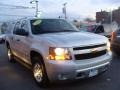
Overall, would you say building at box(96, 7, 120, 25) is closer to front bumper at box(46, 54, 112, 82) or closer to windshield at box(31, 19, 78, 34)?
windshield at box(31, 19, 78, 34)

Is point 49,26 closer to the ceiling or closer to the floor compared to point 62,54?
closer to the ceiling

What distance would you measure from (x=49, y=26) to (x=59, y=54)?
182cm

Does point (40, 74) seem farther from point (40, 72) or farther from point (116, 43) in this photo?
point (116, 43)

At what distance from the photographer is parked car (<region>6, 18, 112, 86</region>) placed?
5867mm

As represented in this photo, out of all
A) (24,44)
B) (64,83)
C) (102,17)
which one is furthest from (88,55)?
(102,17)

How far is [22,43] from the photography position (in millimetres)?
7789

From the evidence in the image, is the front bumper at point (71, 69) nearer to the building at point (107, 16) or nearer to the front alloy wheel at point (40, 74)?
the front alloy wheel at point (40, 74)

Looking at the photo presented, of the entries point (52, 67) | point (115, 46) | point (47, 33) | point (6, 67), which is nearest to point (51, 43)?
point (52, 67)

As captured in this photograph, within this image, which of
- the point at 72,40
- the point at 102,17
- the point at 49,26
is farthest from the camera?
the point at 102,17

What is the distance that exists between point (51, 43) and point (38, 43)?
0.66m

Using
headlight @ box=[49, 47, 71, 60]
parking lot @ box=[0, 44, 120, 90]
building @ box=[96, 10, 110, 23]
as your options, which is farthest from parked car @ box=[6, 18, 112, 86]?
building @ box=[96, 10, 110, 23]

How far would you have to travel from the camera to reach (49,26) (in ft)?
24.8

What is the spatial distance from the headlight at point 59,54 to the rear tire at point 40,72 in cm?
49

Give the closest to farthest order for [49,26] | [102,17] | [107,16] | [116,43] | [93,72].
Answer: [93,72] < [49,26] < [116,43] < [107,16] < [102,17]
